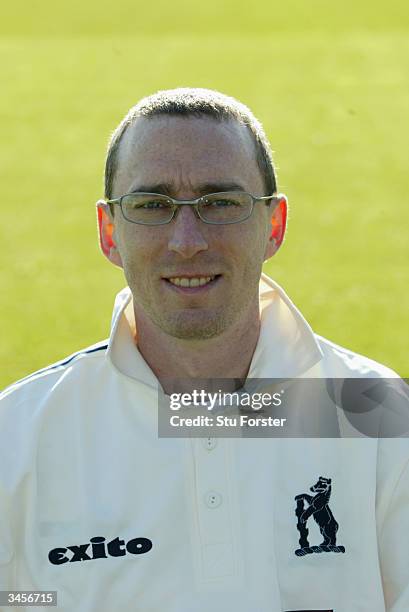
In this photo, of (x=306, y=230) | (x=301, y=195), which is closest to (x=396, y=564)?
(x=306, y=230)

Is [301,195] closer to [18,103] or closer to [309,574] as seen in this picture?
[18,103]

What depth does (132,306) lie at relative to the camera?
2.02m

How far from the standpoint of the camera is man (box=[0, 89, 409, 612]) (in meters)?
1.74

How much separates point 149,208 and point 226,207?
13 centimetres

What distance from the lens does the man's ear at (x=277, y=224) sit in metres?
1.95

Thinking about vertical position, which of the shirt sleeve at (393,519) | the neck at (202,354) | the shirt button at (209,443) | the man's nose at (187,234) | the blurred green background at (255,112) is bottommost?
the shirt sleeve at (393,519)

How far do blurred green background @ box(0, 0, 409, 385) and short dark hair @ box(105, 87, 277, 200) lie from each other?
2.87m

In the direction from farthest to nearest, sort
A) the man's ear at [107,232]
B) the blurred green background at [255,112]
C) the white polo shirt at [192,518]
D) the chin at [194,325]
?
the blurred green background at [255,112] < the man's ear at [107,232] < the chin at [194,325] < the white polo shirt at [192,518]

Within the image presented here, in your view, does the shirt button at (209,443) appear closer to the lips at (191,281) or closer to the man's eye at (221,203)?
the lips at (191,281)

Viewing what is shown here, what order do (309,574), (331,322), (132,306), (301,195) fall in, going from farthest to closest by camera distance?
(301,195) < (331,322) < (132,306) < (309,574)

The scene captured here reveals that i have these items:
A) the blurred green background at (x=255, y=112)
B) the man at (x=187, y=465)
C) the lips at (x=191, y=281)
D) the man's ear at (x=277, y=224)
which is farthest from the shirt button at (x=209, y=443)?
the blurred green background at (x=255, y=112)

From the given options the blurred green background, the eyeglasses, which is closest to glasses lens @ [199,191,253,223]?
the eyeglasses

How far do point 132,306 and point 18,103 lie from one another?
6710 mm

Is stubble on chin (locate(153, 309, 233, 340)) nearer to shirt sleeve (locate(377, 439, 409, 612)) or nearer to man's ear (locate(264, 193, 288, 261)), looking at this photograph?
man's ear (locate(264, 193, 288, 261))
